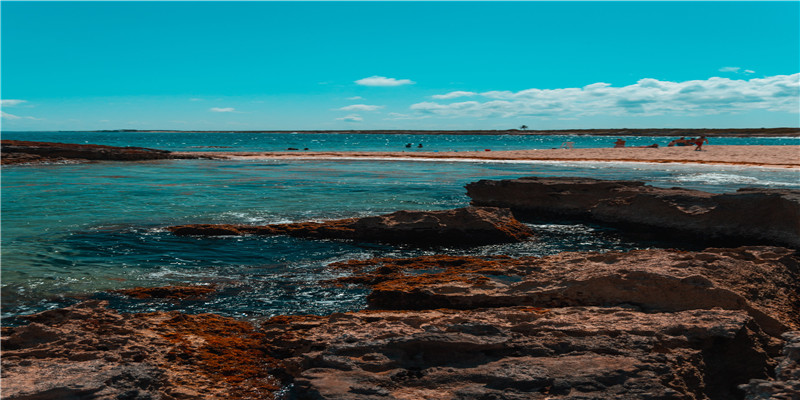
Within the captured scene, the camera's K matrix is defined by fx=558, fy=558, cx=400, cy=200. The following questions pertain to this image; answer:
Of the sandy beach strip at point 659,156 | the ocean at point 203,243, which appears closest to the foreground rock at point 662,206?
the ocean at point 203,243

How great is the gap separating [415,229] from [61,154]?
145 feet

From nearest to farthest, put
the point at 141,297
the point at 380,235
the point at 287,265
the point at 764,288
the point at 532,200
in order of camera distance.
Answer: the point at 764,288 < the point at 141,297 < the point at 287,265 < the point at 380,235 < the point at 532,200

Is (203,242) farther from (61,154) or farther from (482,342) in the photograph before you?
(61,154)

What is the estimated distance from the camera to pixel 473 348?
5309 mm

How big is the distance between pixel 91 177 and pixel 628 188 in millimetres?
28976

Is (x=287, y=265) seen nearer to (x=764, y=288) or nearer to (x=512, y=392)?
(x=512, y=392)

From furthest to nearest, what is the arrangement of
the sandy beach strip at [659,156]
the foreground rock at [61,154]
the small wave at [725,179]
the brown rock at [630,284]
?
the foreground rock at [61,154] < the sandy beach strip at [659,156] < the small wave at [725,179] < the brown rock at [630,284]

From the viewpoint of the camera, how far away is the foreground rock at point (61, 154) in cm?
4401

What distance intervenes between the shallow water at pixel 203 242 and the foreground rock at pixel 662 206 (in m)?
1.14

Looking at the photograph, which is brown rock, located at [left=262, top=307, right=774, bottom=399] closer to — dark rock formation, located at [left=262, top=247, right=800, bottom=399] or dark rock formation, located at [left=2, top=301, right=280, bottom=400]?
dark rock formation, located at [left=262, top=247, right=800, bottom=399]

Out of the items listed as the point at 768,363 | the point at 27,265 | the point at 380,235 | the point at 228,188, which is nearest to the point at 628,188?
the point at 380,235

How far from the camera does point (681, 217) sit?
13766mm

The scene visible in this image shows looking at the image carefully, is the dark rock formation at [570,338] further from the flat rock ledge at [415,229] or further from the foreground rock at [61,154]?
the foreground rock at [61,154]

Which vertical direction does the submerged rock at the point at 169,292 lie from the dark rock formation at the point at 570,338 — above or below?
below
